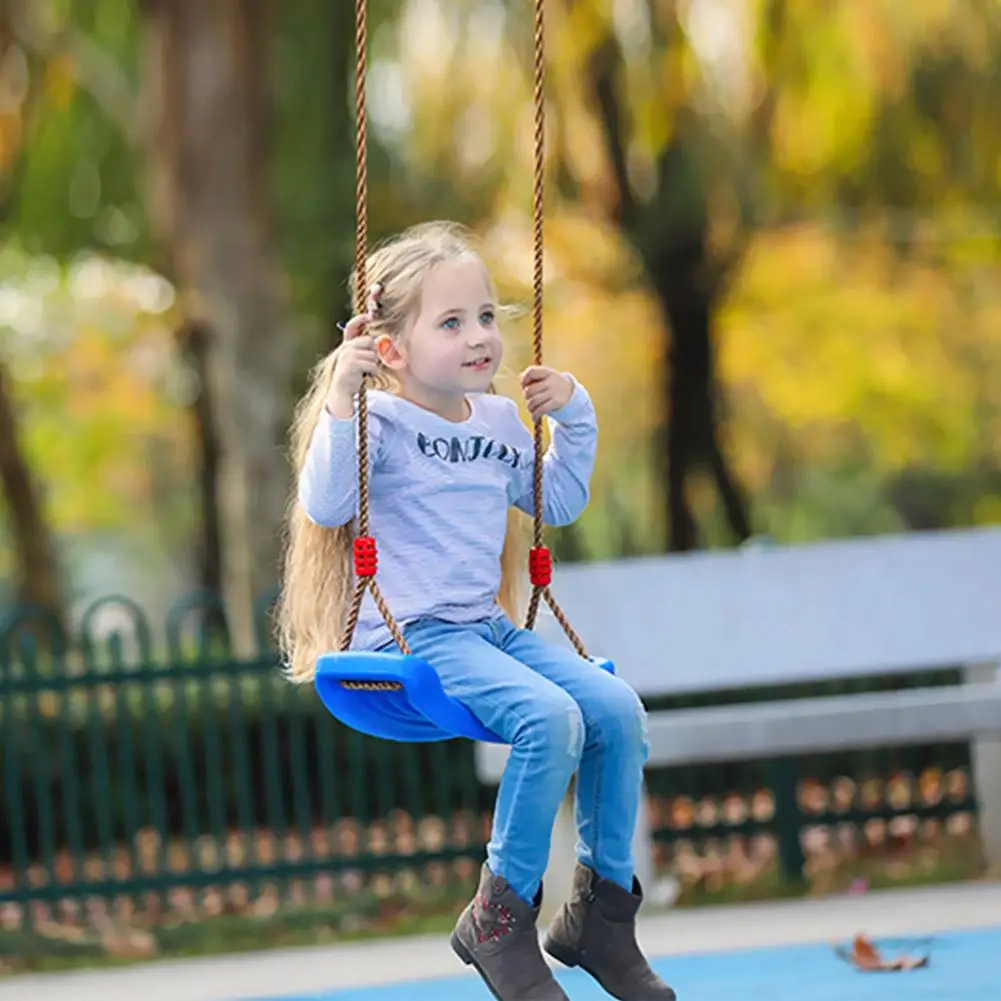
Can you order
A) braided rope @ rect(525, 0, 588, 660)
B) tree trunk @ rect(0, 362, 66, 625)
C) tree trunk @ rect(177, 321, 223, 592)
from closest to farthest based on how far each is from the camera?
braided rope @ rect(525, 0, 588, 660) → tree trunk @ rect(0, 362, 66, 625) → tree trunk @ rect(177, 321, 223, 592)

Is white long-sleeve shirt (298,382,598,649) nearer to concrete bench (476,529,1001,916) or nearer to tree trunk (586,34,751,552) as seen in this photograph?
concrete bench (476,529,1001,916)

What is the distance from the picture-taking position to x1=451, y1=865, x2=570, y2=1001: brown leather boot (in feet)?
11.5

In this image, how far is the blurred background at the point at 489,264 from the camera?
23.4ft

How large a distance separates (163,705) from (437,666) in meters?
4.00

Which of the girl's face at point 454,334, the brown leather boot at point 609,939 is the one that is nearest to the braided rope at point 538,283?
the girl's face at point 454,334

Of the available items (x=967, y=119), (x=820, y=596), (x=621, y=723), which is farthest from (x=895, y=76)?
(x=621, y=723)

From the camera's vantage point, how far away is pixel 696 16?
12.1m

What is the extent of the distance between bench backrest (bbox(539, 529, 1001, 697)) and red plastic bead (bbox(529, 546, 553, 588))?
2723 mm

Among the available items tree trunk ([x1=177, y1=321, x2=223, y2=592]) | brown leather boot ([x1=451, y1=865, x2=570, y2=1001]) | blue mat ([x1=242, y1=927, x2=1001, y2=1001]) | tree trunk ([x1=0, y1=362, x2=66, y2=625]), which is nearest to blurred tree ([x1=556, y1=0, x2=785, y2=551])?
tree trunk ([x1=177, y1=321, x2=223, y2=592])

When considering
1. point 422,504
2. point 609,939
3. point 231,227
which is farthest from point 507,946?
point 231,227

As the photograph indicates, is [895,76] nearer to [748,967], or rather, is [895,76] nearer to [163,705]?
[163,705]

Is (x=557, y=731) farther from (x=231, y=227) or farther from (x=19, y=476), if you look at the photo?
(x=19, y=476)

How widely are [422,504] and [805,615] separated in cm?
322

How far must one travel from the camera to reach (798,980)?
15.4ft
